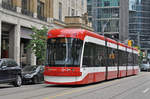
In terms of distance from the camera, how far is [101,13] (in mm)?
97625

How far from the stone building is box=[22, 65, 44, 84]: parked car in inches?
320

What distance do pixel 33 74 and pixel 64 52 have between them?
5.10m

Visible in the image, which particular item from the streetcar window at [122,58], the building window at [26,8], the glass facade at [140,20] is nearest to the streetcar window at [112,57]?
the streetcar window at [122,58]

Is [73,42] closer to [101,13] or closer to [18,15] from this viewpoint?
[18,15]

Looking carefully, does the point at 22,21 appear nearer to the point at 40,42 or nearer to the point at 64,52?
the point at 40,42

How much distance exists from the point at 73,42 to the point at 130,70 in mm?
16908

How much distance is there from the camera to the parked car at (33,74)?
22.1m

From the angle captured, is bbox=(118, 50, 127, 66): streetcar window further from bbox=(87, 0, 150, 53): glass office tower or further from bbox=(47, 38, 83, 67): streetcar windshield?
bbox=(87, 0, 150, 53): glass office tower

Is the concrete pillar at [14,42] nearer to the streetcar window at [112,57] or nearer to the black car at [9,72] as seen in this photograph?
the streetcar window at [112,57]

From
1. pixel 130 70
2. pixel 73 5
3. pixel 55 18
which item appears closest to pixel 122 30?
pixel 73 5

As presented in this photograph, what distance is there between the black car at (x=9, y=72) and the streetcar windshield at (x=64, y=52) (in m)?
2.53

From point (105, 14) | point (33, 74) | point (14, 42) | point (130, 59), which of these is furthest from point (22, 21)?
point (105, 14)

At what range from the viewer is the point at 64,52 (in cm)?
1812

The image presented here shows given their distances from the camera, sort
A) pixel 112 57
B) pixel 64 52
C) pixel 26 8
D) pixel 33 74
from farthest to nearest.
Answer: pixel 26 8 < pixel 112 57 < pixel 33 74 < pixel 64 52
